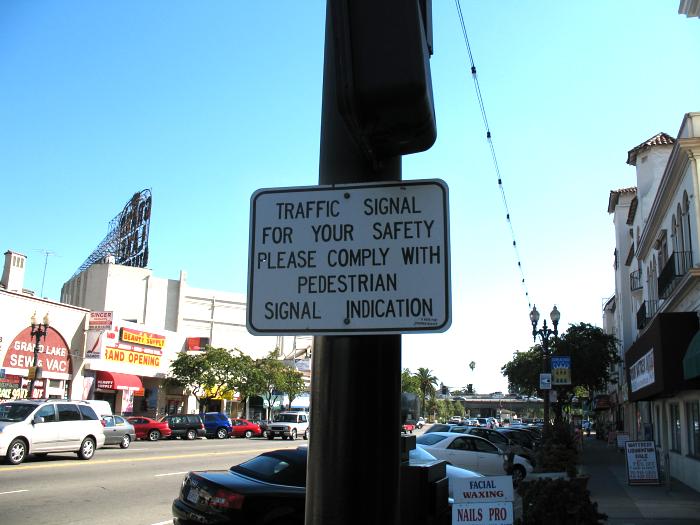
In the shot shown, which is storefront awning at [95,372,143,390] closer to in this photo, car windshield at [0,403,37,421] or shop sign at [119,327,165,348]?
shop sign at [119,327,165,348]

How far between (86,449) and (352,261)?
2048 centimetres

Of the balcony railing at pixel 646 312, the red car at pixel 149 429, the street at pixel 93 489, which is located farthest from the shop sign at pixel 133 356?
the balcony railing at pixel 646 312

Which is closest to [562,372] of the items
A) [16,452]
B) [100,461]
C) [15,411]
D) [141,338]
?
[100,461]

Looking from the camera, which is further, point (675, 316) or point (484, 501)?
point (675, 316)

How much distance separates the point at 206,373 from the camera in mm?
45562

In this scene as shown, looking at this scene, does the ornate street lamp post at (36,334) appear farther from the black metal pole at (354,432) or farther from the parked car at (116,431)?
Answer: the black metal pole at (354,432)

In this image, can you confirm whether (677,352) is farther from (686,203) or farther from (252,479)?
(252,479)

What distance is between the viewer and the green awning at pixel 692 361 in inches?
531

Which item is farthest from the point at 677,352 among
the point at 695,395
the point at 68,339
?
the point at 68,339

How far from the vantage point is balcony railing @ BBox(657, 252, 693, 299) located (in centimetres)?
1773

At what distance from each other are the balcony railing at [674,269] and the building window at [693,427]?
3280 mm

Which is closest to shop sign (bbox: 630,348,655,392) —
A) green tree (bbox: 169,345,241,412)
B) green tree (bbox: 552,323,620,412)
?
green tree (bbox: 552,323,620,412)

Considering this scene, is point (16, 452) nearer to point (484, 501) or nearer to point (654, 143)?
point (484, 501)

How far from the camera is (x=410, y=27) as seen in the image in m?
2.12
